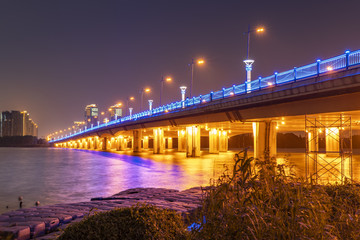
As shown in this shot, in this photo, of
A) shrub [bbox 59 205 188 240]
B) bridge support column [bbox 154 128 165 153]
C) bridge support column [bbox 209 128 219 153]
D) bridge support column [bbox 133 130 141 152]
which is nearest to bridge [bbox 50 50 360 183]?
shrub [bbox 59 205 188 240]

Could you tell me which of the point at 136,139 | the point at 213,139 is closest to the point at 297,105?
the point at 213,139

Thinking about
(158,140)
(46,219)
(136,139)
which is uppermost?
(136,139)

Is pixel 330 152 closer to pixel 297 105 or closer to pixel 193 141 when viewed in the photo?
pixel 297 105

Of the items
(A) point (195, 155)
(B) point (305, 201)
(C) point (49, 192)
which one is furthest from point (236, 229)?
(A) point (195, 155)

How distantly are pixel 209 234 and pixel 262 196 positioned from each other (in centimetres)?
207

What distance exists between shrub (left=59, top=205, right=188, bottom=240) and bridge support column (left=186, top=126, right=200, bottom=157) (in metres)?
61.9

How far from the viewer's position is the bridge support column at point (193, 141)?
225ft

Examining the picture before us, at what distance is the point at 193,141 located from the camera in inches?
2751

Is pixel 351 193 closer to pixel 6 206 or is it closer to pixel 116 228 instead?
pixel 116 228

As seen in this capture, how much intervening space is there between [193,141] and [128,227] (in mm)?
63950

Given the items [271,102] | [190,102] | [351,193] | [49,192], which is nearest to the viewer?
[351,193]

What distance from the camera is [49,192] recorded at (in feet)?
76.7

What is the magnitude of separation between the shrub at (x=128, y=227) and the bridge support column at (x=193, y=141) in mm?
61918

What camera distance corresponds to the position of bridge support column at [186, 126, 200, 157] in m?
68.7
